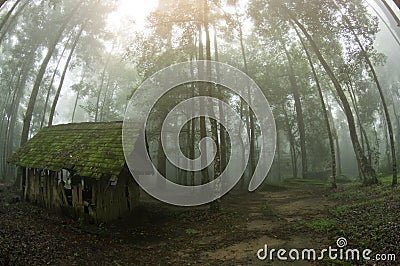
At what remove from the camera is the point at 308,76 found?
83.4ft

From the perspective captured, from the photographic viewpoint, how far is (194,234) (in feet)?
33.2

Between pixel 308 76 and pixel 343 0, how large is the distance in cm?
1126

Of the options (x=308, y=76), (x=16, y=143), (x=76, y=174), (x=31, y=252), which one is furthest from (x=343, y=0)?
(x=16, y=143)

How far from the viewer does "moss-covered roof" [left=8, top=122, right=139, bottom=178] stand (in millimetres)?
10922

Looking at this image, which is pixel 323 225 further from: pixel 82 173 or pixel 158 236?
pixel 82 173

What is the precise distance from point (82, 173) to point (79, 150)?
2.08 metres

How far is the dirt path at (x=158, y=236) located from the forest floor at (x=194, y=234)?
0.02 meters

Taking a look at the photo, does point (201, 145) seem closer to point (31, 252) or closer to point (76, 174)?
point (76, 174)

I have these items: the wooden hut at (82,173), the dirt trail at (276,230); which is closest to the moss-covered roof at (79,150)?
the wooden hut at (82,173)

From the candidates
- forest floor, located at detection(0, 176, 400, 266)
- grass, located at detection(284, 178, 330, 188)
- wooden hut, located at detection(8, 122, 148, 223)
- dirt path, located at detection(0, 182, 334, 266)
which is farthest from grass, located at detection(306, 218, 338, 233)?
grass, located at detection(284, 178, 330, 188)

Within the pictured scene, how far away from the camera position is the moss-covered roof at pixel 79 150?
10922 mm

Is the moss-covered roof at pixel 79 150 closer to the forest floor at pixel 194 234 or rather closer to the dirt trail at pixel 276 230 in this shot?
the forest floor at pixel 194 234

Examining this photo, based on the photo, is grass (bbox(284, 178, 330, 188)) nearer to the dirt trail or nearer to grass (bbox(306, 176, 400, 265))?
the dirt trail

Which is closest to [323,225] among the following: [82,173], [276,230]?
[276,230]
